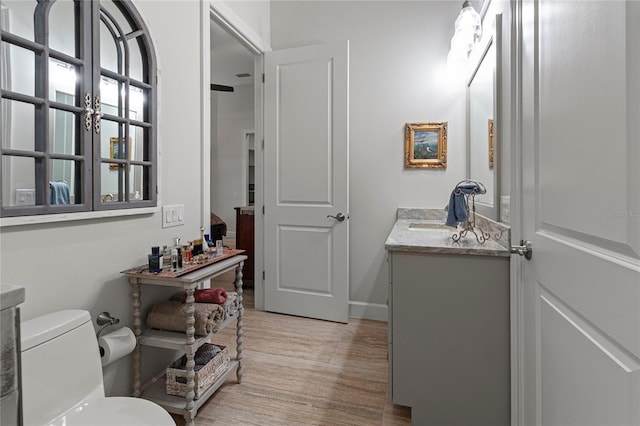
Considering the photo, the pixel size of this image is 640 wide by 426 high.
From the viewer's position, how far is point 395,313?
1565 mm

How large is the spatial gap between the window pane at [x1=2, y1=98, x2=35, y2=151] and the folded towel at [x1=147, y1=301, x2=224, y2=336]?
0.87 meters

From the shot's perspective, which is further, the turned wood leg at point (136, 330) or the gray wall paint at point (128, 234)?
the turned wood leg at point (136, 330)

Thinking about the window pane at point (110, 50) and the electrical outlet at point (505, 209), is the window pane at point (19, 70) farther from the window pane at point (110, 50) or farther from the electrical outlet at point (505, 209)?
the electrical outlet at point (505, 209)

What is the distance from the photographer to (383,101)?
2.89 metres

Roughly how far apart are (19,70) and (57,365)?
1001 millimetres

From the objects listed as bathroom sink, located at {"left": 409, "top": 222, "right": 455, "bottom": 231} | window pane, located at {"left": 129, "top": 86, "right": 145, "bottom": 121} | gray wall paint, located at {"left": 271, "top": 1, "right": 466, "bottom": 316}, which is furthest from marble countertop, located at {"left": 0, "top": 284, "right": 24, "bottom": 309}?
gray wall paint, located at {"left": 271, "top": 1, "right": 466, "bottom": 316}

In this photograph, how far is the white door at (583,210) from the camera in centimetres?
68

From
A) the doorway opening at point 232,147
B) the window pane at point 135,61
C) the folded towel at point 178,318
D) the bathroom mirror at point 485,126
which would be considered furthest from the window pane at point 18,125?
the doorway opening at point 232,147

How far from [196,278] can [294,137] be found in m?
1.77

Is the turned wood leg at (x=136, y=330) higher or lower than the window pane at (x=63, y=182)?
lower

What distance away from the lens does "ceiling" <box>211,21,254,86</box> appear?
4078mm

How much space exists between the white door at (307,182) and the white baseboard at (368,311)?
0.62ft

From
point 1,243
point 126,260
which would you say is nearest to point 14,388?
point 1,243

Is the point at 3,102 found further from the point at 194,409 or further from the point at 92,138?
the point at 194,409
